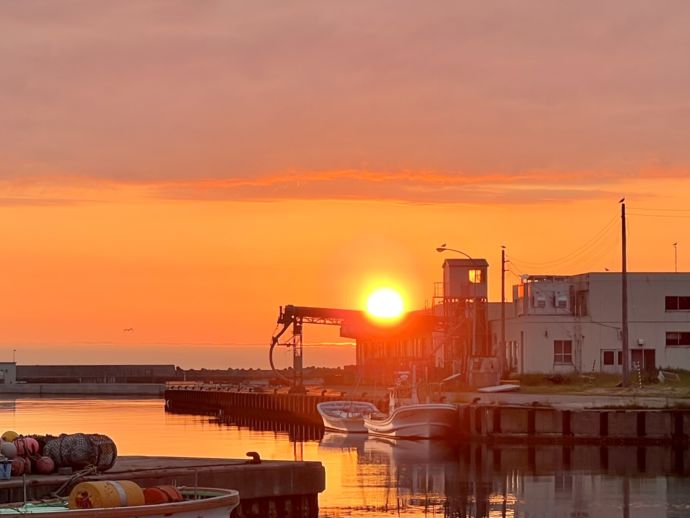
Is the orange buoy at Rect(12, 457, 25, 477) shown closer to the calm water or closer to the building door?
the calm water

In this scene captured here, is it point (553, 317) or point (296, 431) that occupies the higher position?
point (553, 317)

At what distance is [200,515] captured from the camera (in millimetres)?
32188

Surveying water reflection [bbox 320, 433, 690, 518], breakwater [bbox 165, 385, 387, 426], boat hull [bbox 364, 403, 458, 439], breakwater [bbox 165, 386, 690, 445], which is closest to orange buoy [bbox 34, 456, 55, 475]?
water reflection [bbox 320, 433, 690, 518]

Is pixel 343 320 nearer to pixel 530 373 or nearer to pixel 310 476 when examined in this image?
pixel 530 373

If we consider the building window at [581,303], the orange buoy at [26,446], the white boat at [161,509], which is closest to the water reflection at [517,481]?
the orange buoy at [26,446]

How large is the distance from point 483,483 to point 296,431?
48.2 m

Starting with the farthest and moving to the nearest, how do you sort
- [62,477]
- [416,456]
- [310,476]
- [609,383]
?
[609,383] → [416,456] → [310,476] → [62,477]

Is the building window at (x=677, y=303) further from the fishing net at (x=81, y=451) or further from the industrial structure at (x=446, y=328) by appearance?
the fishing net at (x=81, y=451)

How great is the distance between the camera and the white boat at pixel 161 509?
3000 centimetres

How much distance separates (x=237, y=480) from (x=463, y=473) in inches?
986

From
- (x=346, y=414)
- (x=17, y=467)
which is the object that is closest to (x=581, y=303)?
(x=346, y=414)

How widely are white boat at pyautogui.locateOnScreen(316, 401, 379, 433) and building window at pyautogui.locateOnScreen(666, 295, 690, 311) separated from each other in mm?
23264

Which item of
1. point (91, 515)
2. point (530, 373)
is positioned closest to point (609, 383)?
point (530, 373)

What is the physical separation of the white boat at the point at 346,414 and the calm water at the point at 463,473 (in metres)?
1.63
